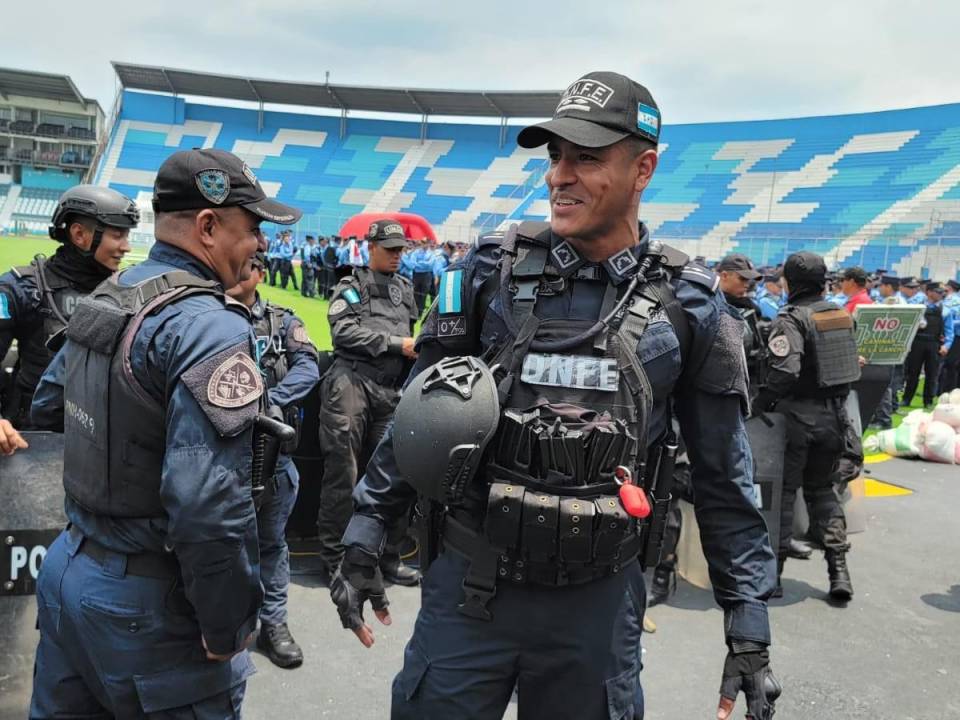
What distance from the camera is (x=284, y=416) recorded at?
398cm

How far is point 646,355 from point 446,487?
599 millimetres

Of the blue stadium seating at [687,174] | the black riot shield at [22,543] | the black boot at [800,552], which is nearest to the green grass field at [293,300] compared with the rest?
the blue stadium seating at [687,174]

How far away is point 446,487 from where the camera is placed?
184 cm

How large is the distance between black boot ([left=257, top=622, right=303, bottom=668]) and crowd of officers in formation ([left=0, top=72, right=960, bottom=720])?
A: 170 centimetres

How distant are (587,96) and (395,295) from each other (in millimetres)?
3071

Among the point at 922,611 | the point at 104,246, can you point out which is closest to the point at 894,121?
the point at 922,611

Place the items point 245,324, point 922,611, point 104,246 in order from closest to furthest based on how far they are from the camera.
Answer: point 245,324 < point 104,246 < point 922,611

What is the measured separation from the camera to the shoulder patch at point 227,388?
172 centimetres

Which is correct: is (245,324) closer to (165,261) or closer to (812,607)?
(165,261)

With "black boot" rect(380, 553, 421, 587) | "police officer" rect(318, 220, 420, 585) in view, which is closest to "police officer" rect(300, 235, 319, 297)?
"police officer" rect(318, 220, 420, 585)

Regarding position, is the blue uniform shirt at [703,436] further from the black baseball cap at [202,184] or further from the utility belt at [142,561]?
the black baseball cap at [202,184]

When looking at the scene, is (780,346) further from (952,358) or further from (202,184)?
(952,358)

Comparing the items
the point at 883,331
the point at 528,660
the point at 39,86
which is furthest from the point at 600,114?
the point at 39,86

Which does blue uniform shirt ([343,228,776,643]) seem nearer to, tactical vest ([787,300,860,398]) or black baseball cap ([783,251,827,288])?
tactical vest ([787,300,860,398])
